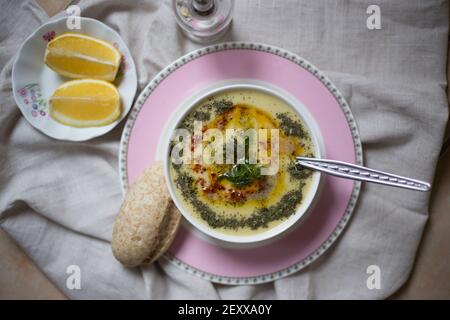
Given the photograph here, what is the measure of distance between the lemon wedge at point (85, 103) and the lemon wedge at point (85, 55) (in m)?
0.06

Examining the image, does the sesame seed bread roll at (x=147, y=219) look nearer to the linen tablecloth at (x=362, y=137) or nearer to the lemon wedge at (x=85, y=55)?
the linen tablecloth at (x=362, y=137)

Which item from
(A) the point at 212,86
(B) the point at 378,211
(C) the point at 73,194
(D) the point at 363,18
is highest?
(D) the point at 363,18

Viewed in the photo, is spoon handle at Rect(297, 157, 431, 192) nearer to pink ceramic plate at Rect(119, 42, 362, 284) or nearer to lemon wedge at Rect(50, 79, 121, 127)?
pink ceramic plate at Rect(119, 42, 362, 284)

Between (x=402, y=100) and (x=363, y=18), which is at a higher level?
(x=363, y=18)

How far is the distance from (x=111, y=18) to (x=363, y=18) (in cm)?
128

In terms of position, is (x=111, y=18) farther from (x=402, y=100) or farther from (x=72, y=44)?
(x=402, y=100)

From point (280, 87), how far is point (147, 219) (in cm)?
88

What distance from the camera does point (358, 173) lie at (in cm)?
207

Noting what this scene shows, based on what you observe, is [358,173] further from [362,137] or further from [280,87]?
[280,87]

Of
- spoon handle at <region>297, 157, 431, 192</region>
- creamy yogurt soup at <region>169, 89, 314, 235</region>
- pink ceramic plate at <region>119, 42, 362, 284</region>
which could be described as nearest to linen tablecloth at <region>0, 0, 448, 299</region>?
pink ceramic plate at <region>119, 42, 362, 284</region>

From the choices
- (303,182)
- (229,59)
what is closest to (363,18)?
(229,59)

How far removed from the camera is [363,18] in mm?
2309

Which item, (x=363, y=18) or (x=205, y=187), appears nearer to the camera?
(x=205, y=187)

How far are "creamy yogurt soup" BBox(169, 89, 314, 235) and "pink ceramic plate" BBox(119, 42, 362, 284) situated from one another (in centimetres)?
14
